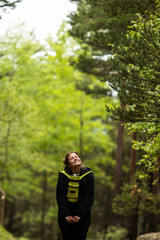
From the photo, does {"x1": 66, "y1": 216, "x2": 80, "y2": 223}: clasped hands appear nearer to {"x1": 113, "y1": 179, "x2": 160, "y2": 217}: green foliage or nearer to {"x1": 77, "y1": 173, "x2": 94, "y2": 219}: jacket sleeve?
{"x1": 77, "y1": 173, "x2": 94, "y2": 219}: jacket sleeve

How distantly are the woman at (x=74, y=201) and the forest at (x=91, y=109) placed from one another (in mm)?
2782

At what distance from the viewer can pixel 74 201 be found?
17.7 ft

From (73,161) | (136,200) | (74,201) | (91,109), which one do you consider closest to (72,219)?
(74,201)

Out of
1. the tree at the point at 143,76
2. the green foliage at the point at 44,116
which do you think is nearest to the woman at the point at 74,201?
the tree at the point at 143,76

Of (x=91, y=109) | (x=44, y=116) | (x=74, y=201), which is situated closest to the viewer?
(x=74, y=201)

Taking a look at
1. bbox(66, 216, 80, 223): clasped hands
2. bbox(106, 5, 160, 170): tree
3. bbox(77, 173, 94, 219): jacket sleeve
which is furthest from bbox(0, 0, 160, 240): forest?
bbox(66, 216, 80, 223): clasped hands

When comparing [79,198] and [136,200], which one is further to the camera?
[136,200]

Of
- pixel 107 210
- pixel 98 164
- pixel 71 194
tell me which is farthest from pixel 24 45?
pixel 71 194

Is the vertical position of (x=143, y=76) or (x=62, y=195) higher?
(x=143, y=76)

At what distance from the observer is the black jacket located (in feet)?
17.6

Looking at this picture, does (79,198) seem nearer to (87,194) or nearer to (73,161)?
(87,194)

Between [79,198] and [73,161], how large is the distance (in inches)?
25.5

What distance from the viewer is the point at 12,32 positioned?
64.6 ft

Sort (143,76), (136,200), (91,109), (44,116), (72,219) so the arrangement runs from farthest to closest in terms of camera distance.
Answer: (91,109)
(44,116)
(136,200)
(143,76)
(72,219)
